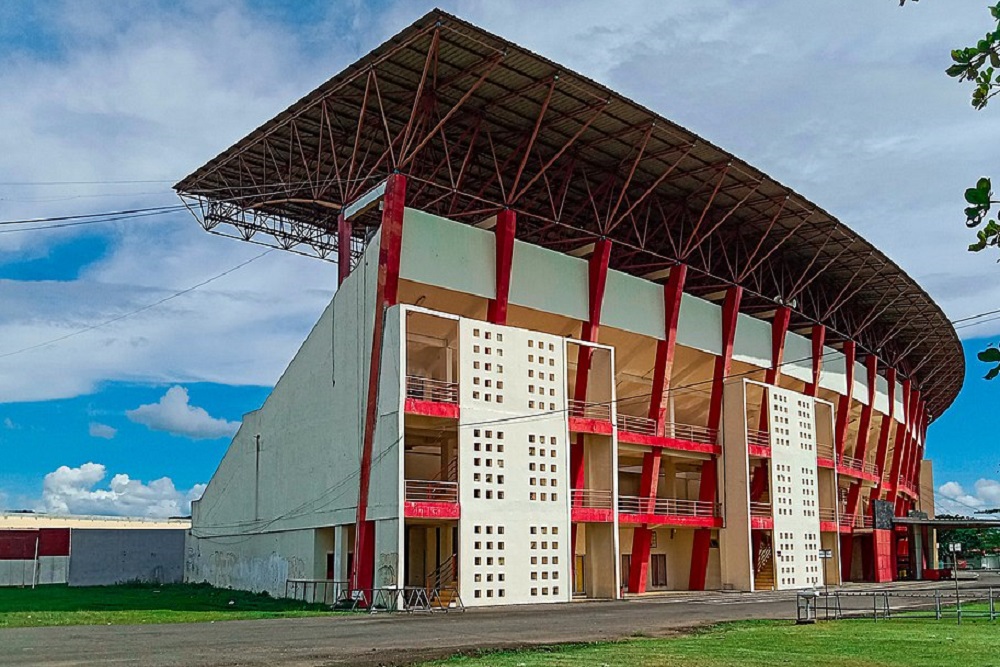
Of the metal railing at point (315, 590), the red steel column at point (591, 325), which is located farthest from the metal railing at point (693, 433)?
the metal railing at point (315, 590)

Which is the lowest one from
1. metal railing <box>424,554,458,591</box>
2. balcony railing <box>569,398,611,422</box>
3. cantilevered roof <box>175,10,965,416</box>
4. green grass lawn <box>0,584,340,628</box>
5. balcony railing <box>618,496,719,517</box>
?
green grass lawn <box>0,584,340,628</box>

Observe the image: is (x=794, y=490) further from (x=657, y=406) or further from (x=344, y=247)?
(x=344, y=247)

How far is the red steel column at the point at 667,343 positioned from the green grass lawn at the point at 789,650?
24910 millimetres

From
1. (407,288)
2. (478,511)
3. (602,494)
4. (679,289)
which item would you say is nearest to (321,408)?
(407,288)

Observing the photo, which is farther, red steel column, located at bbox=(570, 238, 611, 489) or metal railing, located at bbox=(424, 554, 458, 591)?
red steel column, located at bbox=(570, 238, 611, 489)

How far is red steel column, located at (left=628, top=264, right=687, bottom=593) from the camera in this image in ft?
169

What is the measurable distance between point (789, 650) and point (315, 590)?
26226mm

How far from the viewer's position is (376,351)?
40562mm

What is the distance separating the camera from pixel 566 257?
4847cm

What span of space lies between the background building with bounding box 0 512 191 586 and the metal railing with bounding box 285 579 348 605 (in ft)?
67.7

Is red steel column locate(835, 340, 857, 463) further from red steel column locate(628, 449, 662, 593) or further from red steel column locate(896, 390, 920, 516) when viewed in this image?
red steel column locate(628, 449, 662, 593)

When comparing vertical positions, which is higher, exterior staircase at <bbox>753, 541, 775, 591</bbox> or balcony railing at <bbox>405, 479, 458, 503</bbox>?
balcony railing at <bbox>405, 479, 458, 503</bbox>

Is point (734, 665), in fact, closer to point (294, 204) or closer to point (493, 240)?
point (493, 240)

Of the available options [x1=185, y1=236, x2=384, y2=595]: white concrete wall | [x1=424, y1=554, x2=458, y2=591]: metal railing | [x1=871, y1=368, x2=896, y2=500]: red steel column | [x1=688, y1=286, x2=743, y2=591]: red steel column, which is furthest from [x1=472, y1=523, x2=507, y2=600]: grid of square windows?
[x1=871, y1=368, x2=896, y2=500]: red steel column
